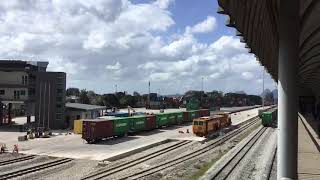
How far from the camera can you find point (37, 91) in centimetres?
8006

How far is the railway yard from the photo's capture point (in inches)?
1487

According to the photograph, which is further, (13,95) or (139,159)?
(13,95)

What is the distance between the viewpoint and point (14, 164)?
43375 mm

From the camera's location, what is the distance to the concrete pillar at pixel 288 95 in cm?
1404

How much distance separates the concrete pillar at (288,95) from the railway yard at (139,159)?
20.6m

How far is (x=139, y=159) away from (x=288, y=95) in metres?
34.6

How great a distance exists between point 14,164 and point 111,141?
21.4m

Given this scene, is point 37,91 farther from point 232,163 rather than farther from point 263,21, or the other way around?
point 263,21

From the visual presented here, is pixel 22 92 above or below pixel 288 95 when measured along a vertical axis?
above

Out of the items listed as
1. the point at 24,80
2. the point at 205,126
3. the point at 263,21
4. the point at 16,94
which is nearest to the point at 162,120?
the point at 205,126

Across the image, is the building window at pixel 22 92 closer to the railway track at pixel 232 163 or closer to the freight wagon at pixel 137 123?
the freight wagon at pixel 137 123

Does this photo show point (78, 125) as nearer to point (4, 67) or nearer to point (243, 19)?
point (4, 67)

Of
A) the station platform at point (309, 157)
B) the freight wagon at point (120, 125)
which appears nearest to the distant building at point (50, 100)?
the freight wagon at point (120, 125)

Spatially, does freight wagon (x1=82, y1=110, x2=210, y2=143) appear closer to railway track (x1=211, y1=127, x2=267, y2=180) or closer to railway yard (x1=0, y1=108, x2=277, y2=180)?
railway yard (x1=0, y1=108, x2=277, y2=180)
